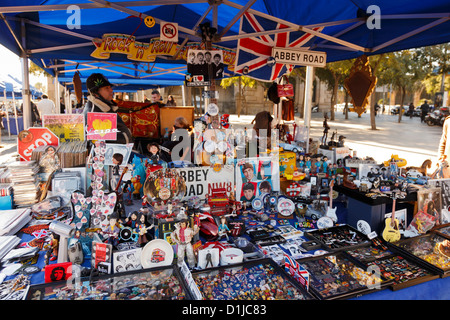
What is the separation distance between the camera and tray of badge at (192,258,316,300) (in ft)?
5.64

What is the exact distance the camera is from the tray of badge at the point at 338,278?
1.71m

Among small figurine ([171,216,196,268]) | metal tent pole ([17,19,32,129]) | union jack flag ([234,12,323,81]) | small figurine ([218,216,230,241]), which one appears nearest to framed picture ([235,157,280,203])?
small figurine ([218,216,230,241])

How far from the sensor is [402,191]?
2.56 m

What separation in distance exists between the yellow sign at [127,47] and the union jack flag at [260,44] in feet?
4.94

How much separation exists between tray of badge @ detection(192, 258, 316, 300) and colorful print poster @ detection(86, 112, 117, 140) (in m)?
1.33

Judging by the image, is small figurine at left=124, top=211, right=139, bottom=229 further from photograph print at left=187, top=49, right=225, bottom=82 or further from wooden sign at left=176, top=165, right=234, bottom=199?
photograph print at left=187, top=49, right=225, bottom=82

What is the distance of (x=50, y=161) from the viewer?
2.99m

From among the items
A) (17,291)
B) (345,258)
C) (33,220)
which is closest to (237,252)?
(345,258)

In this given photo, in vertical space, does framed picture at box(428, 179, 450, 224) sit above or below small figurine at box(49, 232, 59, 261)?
above

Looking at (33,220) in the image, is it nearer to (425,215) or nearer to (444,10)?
(425,215)

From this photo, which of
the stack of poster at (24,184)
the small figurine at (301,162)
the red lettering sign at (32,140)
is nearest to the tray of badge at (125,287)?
the stack of poster at (24,184)

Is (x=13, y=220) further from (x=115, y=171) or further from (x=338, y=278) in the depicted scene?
(x=338, y=278)

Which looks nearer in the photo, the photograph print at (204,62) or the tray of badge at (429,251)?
the tray of badge at (429,251)

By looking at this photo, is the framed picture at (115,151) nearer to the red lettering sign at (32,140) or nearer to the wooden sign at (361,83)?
the red lettering sign at (32,140)
